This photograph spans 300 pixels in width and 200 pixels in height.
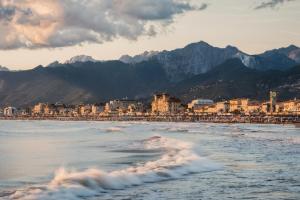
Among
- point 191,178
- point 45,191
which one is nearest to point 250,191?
point 191,178

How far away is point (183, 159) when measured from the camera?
39531mm

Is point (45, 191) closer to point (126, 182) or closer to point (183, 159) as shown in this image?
point (126, 182)

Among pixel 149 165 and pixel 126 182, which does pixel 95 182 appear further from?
pixel 149 165

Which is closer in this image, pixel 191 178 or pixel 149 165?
pixel 191 178

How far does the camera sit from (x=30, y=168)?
34.7 metres

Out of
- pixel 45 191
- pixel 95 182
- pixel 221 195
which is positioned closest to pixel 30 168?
pixel 95 182

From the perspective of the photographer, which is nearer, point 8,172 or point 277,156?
point 8,172

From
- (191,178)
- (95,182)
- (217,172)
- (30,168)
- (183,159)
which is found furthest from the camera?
(183,159)

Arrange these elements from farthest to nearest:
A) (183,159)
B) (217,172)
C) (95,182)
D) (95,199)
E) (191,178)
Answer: (183,159) < (217,172) < (191,178) < (95,182) < (95,199)

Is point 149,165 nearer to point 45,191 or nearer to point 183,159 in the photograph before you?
point 183,159

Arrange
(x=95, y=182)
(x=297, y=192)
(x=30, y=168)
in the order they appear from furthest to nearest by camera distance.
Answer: (x=30, y=168)
(x=95, y=182)
(x=297, y=192)

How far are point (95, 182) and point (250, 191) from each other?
22.9 feet

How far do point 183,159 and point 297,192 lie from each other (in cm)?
1630

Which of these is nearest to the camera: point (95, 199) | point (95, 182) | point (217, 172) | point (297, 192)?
point (95, 199)
